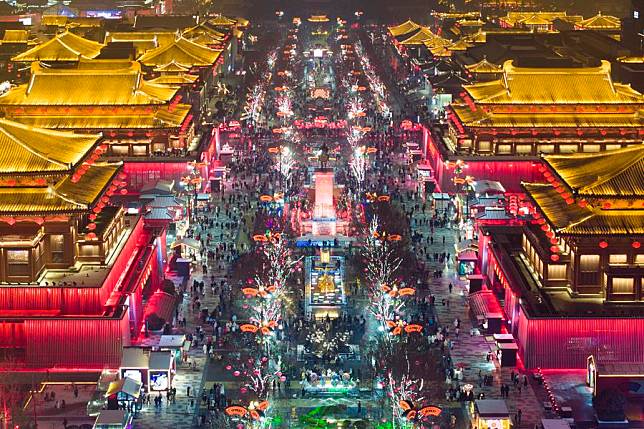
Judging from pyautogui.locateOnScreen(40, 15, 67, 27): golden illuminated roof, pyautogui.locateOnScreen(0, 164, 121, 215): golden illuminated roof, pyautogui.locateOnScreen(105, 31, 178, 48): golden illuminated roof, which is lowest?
pyautogui.locateOnScreen(0, 164, 121, 215): golden illuminated roof

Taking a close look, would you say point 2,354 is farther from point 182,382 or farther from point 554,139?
point 554,139

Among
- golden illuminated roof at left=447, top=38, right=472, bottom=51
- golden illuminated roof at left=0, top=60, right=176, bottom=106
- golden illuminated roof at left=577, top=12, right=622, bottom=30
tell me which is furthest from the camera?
golden illuminated roof at left=577, top=12, right=622, bottom=30

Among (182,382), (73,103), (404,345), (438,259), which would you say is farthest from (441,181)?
(182,382)

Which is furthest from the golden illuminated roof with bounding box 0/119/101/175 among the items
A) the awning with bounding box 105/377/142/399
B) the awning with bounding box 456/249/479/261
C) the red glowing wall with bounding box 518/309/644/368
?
the red glowing wall with bounding box 518/309/644/368

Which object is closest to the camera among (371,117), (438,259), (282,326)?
(282,326)

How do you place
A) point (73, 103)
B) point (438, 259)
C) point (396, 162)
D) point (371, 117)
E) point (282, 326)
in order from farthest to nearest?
point (371, 117) → point (396, 162) → point (73, 103) → point (438, 259) → point (282, 326)

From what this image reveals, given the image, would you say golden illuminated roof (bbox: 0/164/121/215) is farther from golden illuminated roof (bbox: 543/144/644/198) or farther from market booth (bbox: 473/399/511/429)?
golden illuminated roof (bbox: 543/144/644/198)

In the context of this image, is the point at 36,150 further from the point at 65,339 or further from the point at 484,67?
the point at 484,67

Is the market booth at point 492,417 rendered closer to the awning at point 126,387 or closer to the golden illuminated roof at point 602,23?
the awning at point 126,387

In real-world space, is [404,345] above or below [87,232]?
below
